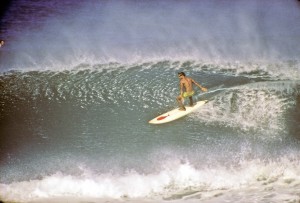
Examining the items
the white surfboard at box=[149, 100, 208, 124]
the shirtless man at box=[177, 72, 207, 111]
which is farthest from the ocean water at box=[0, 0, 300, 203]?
the shirtless man at box=[177, 72, 207, 111]

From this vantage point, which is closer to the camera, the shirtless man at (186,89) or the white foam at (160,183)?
the white foam at (160,183)

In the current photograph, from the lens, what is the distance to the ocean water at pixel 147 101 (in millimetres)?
5652

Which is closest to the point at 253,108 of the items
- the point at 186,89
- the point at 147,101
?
the point at 186,89

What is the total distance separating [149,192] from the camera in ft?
18.2

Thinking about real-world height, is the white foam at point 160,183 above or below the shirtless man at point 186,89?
below

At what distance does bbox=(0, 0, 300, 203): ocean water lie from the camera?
18.5ft

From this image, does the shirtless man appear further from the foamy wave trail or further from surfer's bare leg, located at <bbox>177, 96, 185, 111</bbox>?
the foamy wave trail

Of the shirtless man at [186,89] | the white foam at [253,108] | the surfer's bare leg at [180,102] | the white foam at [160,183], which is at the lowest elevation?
the white foam at [160,183]

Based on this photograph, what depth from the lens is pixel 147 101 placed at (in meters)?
6.67

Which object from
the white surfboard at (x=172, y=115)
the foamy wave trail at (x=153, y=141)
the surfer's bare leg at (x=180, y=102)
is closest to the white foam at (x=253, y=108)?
the foamy wave trail at (x=153, y=141)

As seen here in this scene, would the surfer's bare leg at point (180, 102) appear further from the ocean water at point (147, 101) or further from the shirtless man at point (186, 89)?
the ocean water at point (147, 101)

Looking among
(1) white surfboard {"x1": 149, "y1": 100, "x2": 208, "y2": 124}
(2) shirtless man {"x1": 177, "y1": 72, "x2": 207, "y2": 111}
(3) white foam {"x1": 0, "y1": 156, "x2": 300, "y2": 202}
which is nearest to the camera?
(3) white foam {"x1": 0, "y1": 156, "x2": 300, "y2": 202}

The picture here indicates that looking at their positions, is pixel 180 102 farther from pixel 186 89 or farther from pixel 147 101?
pixel 147 101

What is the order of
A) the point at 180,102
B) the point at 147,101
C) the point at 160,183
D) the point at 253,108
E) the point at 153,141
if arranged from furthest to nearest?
the point at 147,101 → the point at 253,108 → the point at 180,102 → the point at 153,141 → the point at 160,183
